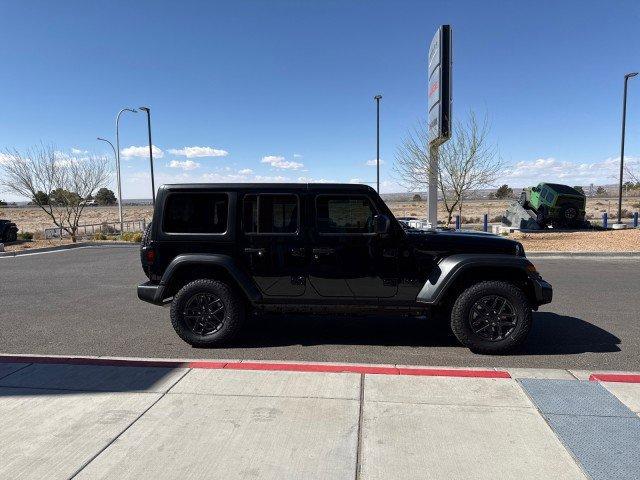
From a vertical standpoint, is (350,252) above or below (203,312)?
above

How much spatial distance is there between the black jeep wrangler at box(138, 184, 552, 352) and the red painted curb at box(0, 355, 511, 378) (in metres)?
0.57

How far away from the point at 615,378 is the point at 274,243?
3535mm

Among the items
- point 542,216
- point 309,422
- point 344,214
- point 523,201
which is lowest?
point 309,422

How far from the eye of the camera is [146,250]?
16.9 feet

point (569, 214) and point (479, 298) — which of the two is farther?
point (569, 214)

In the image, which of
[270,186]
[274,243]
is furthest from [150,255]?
[270,186]

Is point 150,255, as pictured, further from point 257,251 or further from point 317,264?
point 317,264

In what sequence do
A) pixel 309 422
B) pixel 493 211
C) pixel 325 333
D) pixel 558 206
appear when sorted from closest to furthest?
pixel 309 422 < pixel 325 333 < pixel 558 206 < pixel 493 211

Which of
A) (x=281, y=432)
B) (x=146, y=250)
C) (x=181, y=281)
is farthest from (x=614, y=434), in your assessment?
(x=146, y=250)

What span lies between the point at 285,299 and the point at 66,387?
224 cm

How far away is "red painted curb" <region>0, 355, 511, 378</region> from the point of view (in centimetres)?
430

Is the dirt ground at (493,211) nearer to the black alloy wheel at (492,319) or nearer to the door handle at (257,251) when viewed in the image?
the black alloy wheel at (492,319)

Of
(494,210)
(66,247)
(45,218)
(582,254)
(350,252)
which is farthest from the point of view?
(45,218)

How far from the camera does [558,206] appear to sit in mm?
20938
